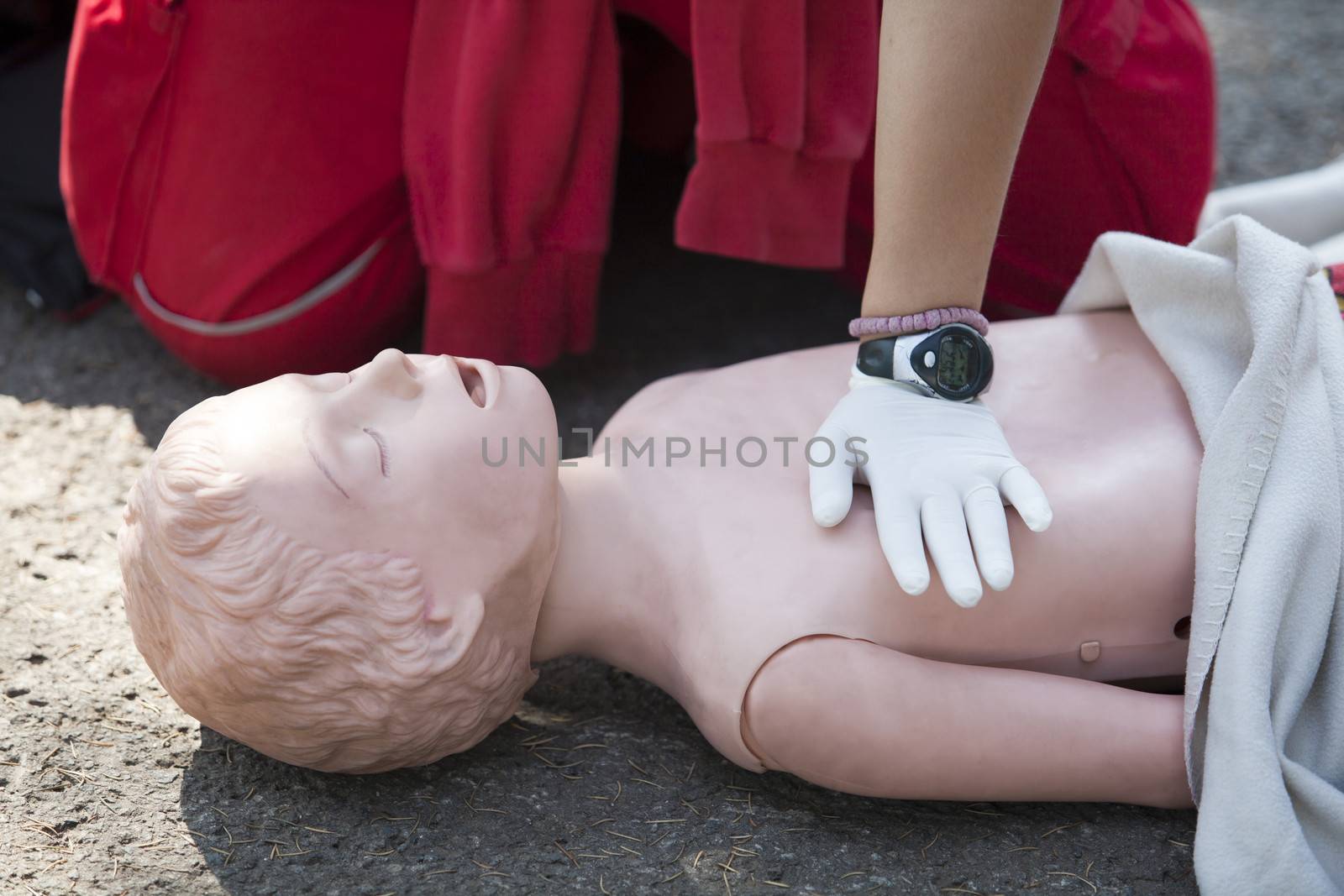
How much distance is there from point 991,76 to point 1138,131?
60 centimetres

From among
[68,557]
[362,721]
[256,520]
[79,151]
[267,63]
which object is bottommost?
[68,557]

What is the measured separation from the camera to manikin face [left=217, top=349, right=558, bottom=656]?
43.0 inches

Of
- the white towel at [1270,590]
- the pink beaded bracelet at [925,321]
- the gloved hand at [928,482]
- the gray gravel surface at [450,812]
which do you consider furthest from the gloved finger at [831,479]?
the white towel at [1270,590]

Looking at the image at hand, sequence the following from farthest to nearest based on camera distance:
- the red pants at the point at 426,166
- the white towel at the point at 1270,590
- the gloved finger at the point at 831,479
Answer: the red pants at the point at 426,166, the gloved finger at the point at 831,479, the white towel at the point at 1270,590

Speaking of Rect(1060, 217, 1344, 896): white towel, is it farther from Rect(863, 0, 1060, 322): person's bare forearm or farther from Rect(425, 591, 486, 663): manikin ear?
Rect(425, 591, 486, 663): manikin ear

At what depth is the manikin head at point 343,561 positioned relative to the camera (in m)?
1.07

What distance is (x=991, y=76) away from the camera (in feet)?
3.86

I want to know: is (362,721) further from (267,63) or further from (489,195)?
(267,63)

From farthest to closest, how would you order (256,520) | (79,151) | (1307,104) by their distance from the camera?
(1307,104) → (79,151) → (256,520)

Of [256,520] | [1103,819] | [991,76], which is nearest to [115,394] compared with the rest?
[256,520]

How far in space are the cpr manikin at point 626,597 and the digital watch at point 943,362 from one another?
0.09m

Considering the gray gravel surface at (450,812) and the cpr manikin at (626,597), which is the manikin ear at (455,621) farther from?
the gray gravel surface at (450,812)

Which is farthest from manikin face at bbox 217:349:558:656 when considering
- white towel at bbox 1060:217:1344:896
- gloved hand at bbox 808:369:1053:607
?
white towel at bbox 1060:217:1344:896

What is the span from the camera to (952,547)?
111 cm
